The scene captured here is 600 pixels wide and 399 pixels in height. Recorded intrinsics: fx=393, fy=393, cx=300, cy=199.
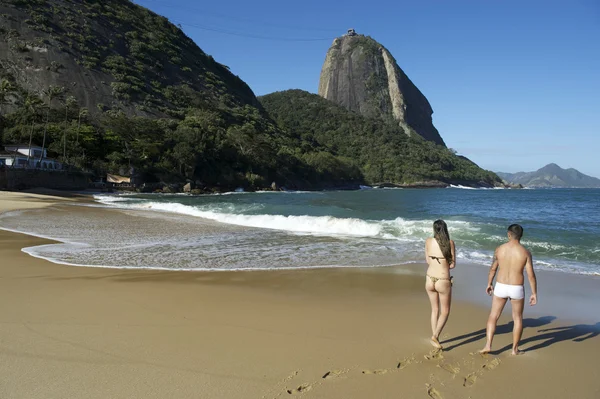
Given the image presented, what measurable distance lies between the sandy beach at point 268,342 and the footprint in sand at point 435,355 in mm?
20

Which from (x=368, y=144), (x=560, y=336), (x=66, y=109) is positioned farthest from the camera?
(x=368, y=144)

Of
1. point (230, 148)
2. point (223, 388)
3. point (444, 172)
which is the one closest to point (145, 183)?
point (230, 148)

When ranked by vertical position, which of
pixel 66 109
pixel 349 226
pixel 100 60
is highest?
pixel 100 60

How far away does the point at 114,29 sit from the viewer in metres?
104

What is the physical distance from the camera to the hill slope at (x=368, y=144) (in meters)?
140

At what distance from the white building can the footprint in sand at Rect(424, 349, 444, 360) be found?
4966 centimetres

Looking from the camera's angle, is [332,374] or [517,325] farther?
[517,325]

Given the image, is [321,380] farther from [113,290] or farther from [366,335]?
[113,290]

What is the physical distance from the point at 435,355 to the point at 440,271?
3.17 ft

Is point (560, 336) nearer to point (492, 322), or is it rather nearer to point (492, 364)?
point (492, 322)

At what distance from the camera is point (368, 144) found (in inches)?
6304

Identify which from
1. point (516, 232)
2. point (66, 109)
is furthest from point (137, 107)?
point (516, 232)

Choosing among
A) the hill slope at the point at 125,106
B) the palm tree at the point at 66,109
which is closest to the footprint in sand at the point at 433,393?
the palm tree at the point at 66,109

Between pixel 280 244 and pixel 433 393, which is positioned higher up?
pixel 433 393
